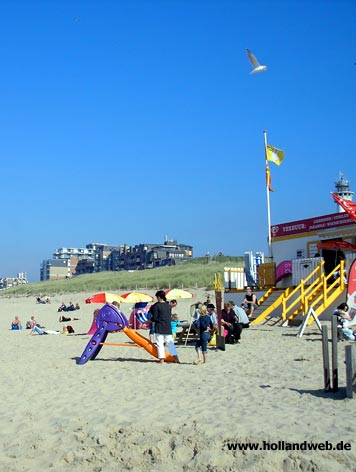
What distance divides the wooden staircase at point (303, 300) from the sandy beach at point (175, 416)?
5.05 metres

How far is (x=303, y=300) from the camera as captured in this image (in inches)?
668

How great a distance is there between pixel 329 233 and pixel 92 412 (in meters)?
16.6

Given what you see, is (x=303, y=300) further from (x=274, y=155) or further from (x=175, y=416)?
(x=175, y=416)

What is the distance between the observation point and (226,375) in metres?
9.62

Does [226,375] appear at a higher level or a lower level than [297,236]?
lower

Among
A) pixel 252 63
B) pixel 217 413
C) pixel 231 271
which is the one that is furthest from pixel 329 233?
pixel 217 413

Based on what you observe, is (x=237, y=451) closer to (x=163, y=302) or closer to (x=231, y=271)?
(x=163, y=302)

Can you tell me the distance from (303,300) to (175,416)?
1090cm

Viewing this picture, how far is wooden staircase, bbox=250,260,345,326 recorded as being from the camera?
16.9 m

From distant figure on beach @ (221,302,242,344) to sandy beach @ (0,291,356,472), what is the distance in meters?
2.05

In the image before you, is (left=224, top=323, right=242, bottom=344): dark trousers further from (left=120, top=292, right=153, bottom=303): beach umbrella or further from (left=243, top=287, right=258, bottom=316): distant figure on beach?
(left=243, top=287, right=258, bottom=316): distant figure on beach

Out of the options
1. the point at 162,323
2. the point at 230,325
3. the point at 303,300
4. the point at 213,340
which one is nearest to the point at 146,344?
the point at 162,323

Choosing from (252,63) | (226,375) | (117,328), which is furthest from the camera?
(252,63)

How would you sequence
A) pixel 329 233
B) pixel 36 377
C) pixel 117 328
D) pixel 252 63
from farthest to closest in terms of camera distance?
1. pixel 329 233
2. pixel 252 63
3. pixel 117 328
4. pixel 36 377
